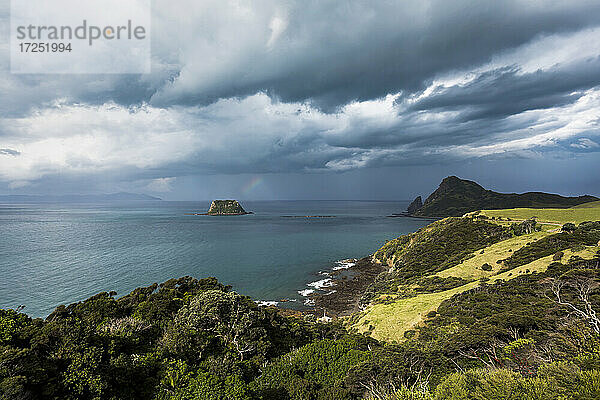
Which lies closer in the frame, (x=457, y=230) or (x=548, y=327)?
(x=548, y=327)

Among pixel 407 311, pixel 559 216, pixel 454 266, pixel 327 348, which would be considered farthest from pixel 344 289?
pixel 559 216

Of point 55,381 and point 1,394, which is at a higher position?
point 1,394

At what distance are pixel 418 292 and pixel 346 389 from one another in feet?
101

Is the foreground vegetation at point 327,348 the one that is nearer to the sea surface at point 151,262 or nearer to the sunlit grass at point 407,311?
the sunlit grass at point 407,311

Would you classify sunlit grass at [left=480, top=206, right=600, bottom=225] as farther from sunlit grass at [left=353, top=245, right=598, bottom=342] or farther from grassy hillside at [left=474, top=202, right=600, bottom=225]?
sunlit grass at [left=353, top=245, right=598, bottom=342]

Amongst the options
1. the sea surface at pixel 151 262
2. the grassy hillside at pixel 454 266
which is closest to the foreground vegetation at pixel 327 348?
Result: the grassy hillside at pixel 454 266

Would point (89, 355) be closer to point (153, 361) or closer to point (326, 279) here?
point (153, 361)

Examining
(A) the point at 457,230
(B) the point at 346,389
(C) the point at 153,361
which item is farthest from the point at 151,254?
(A) the point at 457,230

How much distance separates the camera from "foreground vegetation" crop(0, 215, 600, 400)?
1245cm

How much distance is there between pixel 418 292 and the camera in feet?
135

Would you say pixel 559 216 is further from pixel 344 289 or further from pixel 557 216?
pixel 344 289

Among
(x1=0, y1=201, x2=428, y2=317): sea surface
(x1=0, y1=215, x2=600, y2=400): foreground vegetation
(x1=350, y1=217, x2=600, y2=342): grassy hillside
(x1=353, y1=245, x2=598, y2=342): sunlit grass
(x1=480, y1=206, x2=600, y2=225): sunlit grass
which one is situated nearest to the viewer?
(x1=0, y1=215, x2=600, y2=400): foreground vegetation

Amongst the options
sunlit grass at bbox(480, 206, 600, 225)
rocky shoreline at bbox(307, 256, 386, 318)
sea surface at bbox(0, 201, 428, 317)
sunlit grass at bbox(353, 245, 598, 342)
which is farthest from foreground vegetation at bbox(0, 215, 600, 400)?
sunlit grass at bbox(480, 206, 600, 225)

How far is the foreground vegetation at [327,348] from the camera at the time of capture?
12.4 m
